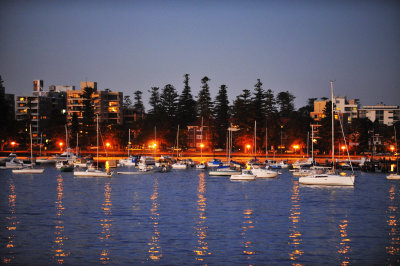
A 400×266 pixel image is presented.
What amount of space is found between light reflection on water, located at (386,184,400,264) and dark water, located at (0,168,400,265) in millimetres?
62

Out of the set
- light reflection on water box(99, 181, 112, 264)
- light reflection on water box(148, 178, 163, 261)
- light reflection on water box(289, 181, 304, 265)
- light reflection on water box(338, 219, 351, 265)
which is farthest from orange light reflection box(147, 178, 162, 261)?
light reflection on water box(338, 219, 351, 265)

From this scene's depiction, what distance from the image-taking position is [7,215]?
164ft

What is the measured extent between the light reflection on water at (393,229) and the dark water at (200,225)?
6 centimetres

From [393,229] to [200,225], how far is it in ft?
47.5

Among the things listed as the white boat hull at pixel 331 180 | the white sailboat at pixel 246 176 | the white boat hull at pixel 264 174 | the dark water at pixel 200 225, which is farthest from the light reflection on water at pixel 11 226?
the white boat hull at pixel 264 174

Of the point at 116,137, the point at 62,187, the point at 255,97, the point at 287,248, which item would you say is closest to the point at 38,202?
the point at 62,187

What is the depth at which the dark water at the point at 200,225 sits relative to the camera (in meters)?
32.3

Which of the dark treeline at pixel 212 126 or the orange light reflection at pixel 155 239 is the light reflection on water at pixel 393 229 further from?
the dark treeline at pixel 212 126

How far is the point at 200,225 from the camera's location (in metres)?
43.9

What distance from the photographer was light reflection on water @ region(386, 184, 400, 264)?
32281 mm

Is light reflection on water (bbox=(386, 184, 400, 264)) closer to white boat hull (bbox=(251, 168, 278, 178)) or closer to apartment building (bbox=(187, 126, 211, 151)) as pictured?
white boat hull (bbox=(251, 168, 278, 178))

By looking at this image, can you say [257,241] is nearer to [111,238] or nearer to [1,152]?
[111,238]

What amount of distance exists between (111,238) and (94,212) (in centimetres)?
1475

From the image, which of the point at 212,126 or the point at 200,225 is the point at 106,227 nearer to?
the point at 200,225
